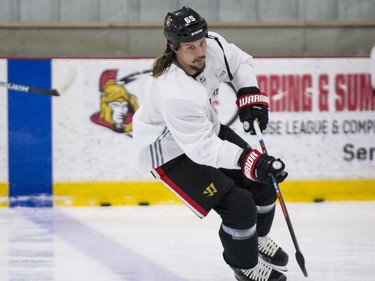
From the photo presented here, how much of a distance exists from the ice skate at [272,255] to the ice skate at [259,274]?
0.13m

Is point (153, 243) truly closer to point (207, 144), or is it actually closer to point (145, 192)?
point (145, 192)

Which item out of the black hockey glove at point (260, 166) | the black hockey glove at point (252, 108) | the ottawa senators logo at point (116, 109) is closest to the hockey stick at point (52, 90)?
the ottawa senators logo at point (116, 109)

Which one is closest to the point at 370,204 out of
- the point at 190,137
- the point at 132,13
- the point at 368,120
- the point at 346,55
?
the point at 368,120

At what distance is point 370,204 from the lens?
5.12m

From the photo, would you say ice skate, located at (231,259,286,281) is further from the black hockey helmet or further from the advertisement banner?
the advertisement banner

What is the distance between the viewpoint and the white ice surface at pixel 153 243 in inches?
140

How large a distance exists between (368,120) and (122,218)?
1.67m

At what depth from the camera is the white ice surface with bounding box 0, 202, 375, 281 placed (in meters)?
3.55

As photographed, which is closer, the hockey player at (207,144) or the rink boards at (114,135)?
the hockey player at (207,144)

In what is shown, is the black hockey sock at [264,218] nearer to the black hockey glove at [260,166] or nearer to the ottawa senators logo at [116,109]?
the black hockey glove at [260,166]

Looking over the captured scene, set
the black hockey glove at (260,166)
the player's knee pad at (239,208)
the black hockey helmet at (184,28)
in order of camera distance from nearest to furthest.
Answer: the black hockey glove at (260,166)
the black hockey helmet at (184,28)
the player's knee pad at (239,208)

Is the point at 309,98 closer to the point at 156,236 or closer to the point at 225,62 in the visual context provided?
the point at 156,236

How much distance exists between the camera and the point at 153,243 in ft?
13.6

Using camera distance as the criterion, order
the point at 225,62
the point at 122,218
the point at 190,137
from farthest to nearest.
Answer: the point at 122,218 < the point at 225,62 < the point at 190,137
